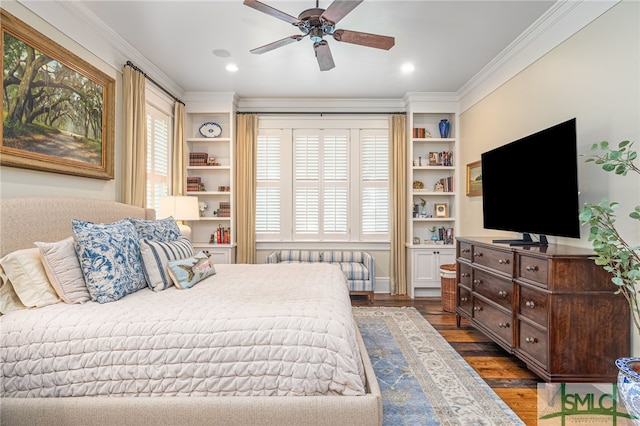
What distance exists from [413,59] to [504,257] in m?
2.33

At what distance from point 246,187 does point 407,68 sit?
2.68 meters

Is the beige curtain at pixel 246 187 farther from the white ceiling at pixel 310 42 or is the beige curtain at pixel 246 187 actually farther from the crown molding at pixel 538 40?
the crown molding at pixel 538 40

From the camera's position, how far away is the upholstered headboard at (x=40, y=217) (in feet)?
6.41

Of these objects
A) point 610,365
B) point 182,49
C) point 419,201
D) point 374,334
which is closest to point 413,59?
point 419,201

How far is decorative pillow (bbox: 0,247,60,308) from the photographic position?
1.79 m

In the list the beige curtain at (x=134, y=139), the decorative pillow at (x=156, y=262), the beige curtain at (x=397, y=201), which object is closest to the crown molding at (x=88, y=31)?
the beige curtain at (x=134, y=139)

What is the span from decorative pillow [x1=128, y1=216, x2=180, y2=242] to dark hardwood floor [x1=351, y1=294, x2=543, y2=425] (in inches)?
103

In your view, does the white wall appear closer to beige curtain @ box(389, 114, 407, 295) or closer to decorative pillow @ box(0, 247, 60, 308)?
decorative pillow @ box(0, 247, 60, 308)

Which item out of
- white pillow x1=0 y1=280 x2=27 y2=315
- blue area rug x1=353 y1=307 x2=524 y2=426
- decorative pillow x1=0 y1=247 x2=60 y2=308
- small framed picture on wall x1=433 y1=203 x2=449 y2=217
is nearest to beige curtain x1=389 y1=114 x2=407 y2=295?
small framed picture on wall x1=433 y1=203 x2=449 y2=217

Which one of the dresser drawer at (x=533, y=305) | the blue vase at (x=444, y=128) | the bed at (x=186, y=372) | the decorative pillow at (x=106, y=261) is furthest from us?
the blue vase at (x=444, y=128)

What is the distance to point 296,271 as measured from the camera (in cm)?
275

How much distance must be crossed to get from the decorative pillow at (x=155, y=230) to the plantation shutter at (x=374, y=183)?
2.93 m

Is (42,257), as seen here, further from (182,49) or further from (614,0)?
(614,0)

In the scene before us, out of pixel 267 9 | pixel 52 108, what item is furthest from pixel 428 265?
pixel 52 108
